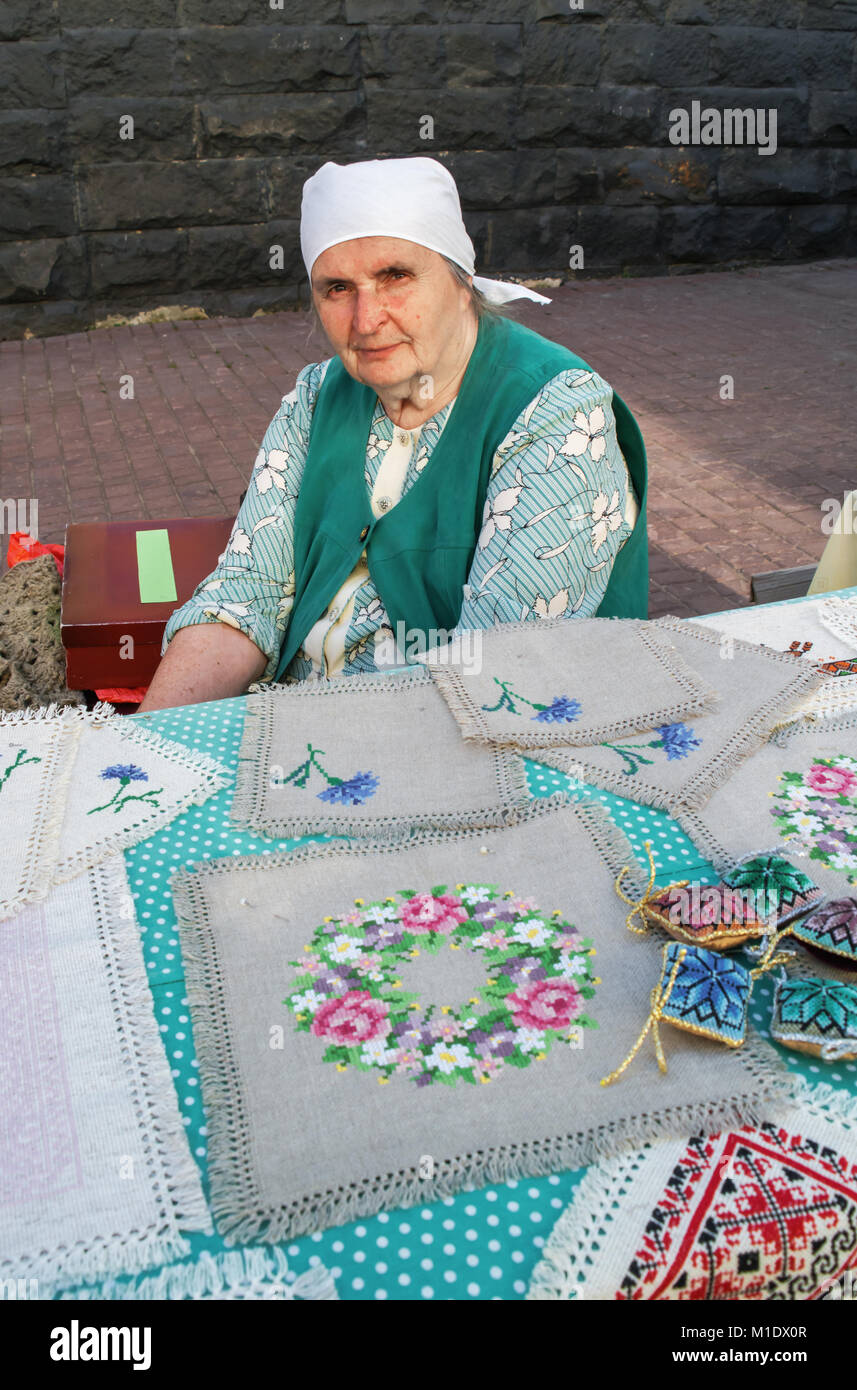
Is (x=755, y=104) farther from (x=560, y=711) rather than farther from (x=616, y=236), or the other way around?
(x=560, y=711)

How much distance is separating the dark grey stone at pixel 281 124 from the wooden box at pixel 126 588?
17.9 ft

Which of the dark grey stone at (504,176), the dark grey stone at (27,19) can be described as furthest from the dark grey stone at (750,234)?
the dark grey stone at (27,19)

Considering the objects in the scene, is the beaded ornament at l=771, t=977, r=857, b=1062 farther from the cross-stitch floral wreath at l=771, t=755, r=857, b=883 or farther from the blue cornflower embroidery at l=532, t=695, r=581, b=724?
the blue cornflower embroidery at l=532, t=695, r=581, b=724

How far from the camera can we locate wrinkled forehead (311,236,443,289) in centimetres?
212

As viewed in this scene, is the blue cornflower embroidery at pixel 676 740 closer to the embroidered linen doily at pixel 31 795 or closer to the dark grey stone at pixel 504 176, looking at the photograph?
the embroidered linen doily at pixel 31 795

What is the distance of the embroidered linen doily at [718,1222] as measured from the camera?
3.42 ft

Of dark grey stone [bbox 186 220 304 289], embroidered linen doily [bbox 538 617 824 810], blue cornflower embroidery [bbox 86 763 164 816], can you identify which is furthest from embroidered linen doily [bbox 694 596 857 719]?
dark grey stone [bbox 186 220 304 289]

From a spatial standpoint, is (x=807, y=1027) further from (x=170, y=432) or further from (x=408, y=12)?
(x=408, y=12)

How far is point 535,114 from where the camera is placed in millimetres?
8289

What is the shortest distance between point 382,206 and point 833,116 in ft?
26.8

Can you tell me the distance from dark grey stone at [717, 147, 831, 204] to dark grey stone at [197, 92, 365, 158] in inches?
110

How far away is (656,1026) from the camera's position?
1206mm

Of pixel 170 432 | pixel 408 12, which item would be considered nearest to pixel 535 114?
pixel 408 12
